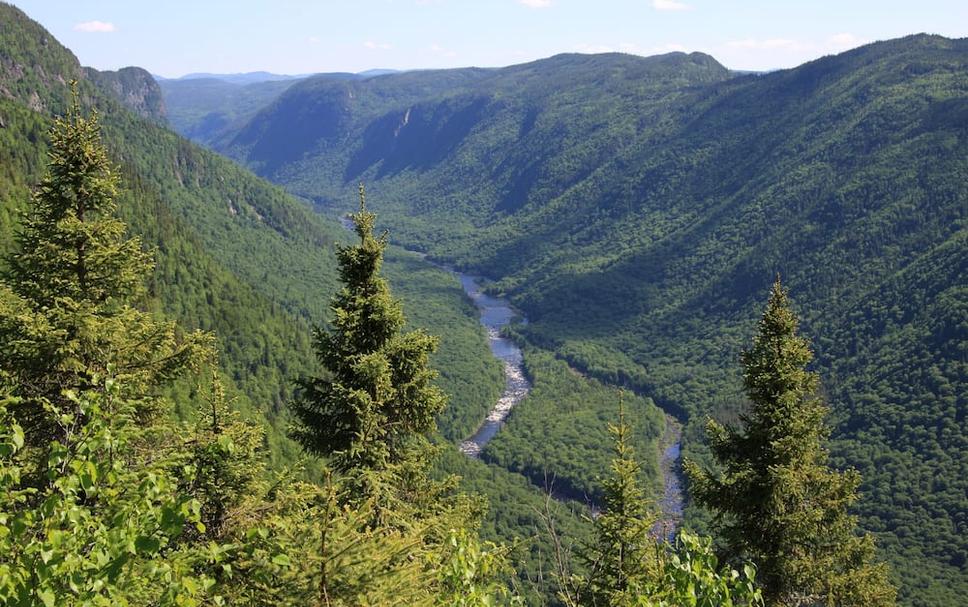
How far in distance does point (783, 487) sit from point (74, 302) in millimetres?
20994

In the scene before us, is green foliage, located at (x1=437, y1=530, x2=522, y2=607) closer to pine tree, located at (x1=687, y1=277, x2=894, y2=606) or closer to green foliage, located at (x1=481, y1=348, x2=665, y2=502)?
pine tree, located at (x1=687, y1=277, x2=894, y2=606)

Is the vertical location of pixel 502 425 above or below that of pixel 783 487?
below

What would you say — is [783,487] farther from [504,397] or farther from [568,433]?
[504,397]

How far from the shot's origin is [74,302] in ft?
57.9

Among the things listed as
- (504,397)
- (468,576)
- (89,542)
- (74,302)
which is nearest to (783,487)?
(468,576)

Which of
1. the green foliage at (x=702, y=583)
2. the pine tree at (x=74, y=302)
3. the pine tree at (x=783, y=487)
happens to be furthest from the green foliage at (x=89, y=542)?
the pine tree at (x=783, y=487)

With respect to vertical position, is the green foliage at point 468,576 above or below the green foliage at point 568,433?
above

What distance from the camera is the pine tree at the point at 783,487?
72.3 feet

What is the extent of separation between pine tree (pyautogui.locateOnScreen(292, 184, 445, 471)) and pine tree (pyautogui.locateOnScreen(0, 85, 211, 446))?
369 centimetres

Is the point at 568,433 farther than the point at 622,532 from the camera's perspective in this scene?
Yes

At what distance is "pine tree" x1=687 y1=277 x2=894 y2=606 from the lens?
72.3 ft

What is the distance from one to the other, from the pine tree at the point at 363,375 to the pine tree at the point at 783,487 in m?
10.2

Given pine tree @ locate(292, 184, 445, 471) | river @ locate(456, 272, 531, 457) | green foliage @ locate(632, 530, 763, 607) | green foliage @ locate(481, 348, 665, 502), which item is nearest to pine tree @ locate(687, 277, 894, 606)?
pine tree @ locate(292, 184, 445, 471)

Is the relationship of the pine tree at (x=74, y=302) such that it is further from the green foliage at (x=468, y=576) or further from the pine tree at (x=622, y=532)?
the pine tree at (x=622, y=532)
